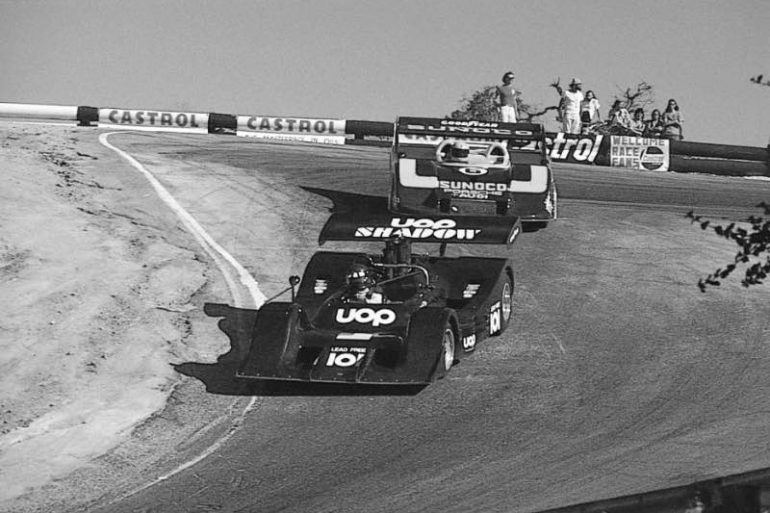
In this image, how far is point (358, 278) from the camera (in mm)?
11164

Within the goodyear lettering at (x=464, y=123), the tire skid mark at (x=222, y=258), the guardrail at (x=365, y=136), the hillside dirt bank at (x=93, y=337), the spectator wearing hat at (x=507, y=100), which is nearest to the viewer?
the hillside dirt bank at (x=93, y=337)

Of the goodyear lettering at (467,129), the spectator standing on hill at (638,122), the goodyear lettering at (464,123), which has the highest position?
the spectator standing on hill at (638,122)

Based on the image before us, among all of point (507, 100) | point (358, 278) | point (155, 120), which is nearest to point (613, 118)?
point (507, 100)

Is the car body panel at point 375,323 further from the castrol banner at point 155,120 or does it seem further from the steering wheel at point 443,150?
the castrol banner at point 155,120

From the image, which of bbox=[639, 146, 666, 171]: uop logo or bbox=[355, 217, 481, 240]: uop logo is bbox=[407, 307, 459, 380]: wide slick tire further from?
bbox=[639, 146, 666, 171]: uop logo

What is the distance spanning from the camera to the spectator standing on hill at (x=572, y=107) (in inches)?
1078

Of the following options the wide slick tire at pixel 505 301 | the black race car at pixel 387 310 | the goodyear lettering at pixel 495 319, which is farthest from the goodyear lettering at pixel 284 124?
the goodyear lettering at pixel 495 319

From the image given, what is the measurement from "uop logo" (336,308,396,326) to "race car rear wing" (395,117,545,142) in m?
6.35

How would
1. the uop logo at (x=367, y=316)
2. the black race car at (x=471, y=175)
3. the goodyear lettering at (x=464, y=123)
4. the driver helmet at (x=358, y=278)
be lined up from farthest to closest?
1. the goodyear lettering at (x=464, y=123)
2. the black race car at (x=471, y=175)
3. the driver helmet at (x=358, y=278)
4. the uop logo at (x=367, y=316)

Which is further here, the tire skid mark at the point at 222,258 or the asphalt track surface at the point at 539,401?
the tire skid mark at the point at 222,258

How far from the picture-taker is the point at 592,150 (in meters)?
26.8

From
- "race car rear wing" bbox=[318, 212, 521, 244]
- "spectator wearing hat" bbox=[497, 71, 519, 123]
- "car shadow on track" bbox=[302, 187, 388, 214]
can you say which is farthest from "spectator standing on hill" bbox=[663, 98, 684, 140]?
→ "race car rear wing" bbox=[318, 212, 521, 244]

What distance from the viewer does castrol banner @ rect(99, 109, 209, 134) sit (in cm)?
2847

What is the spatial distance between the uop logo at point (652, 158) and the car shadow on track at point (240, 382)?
15825 mm
